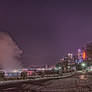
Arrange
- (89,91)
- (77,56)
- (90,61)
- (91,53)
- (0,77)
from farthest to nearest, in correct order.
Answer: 1. (77,56)
2. (90,61)
3. (91,53)
4. (0,77)
5. (89,91)

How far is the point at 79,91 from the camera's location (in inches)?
528

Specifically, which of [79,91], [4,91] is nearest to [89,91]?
[79,91]

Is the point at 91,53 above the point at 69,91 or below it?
above

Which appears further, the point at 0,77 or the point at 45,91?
the point at 0,77

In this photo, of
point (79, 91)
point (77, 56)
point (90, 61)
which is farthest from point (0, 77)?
point (77, 56)

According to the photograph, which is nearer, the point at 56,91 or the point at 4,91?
the point at 56,91

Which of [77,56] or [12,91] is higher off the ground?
[77,56]

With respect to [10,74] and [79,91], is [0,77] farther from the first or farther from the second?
[79,91]

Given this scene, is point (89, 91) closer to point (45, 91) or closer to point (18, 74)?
point (45, 91)

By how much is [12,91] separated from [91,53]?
3654 inches

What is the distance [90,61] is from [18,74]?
312ft

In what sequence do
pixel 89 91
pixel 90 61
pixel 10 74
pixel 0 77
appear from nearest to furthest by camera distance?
pixel 89 91
pixel 0 77
pixel 10 74
pixel 90 61

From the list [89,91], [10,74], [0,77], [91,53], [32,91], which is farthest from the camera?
[91,53]

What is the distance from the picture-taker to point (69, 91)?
44.5 ft
